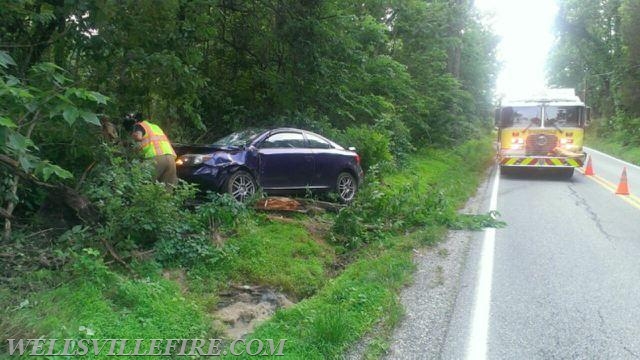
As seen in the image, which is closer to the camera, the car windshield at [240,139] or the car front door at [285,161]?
the car windshield at [240,139]

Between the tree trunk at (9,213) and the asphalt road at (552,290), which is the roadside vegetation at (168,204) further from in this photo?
the asphalt road at (552,290)

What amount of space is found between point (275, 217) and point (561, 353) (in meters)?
4.85

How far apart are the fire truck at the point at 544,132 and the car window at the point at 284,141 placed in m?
10.2

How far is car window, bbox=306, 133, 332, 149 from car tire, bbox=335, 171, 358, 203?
67 centimetres

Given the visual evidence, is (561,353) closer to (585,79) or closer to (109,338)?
(109,338)

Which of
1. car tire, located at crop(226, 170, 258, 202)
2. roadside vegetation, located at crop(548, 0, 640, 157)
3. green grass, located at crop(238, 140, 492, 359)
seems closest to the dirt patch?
green grass, located at crop(238, 140, 492, 359)

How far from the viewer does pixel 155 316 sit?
15.4 feet

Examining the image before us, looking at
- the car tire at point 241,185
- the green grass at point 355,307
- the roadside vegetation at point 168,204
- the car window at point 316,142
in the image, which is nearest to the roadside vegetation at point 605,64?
the roadside vegetation at point 168,204

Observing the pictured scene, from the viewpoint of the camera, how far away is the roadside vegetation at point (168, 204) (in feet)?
14.8

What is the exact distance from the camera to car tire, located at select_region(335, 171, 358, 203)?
10945 mm

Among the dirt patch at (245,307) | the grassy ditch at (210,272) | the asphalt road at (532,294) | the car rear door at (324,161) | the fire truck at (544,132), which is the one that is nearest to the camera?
the grassy ditch at (210,272)

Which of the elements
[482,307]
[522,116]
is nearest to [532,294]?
[482,307]

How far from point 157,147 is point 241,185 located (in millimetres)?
1528

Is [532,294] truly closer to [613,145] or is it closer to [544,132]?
[544,132]
